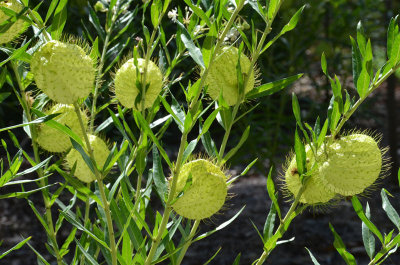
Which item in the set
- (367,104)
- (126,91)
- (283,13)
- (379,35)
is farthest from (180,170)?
(379,35)

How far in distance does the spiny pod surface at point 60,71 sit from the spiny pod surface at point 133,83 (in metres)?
0.11

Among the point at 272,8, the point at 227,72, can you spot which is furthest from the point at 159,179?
the point at 272,8

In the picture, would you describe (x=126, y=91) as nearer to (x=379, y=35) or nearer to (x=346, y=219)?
(x=346, y=219)

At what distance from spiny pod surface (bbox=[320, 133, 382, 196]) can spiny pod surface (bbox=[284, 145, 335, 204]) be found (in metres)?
0.03

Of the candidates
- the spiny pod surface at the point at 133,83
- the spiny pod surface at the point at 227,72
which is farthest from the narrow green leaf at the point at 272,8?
the spiny pod surface at the point at 133,83

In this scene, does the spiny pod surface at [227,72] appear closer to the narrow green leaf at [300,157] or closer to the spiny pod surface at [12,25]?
the narrow green leaf at [300,157]

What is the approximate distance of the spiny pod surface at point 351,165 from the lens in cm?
76

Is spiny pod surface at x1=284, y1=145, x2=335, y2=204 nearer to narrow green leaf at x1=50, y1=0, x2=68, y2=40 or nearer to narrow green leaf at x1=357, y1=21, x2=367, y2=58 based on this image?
narrow green leaf at x1=357, y1=21, x2=367, y2=58

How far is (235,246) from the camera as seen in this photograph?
8.04 ft

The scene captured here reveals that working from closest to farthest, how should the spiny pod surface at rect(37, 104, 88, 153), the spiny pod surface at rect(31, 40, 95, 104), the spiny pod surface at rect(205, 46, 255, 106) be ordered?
1. the spiny pod surface at rect(31, 40, 95, 104)
2. the spiny pod surface at rect(205, 46, 255, 106)
3. the spiny pod surface at rect(37, 104, 88, 153)

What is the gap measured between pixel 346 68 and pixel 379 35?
494 mm

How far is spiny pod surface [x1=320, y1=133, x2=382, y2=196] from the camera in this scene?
0.76 meters

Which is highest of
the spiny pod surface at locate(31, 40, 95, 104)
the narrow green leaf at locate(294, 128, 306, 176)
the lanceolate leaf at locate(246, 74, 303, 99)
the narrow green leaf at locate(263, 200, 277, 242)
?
the spiny pod surface at locate(31, 40, 95, 104)

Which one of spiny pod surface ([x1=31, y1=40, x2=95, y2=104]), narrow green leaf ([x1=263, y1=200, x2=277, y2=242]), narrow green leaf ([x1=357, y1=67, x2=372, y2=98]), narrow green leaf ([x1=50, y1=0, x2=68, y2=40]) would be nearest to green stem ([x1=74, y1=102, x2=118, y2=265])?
spiny pod surface ([x1=31, y1=40, x2=95, y2=104])
